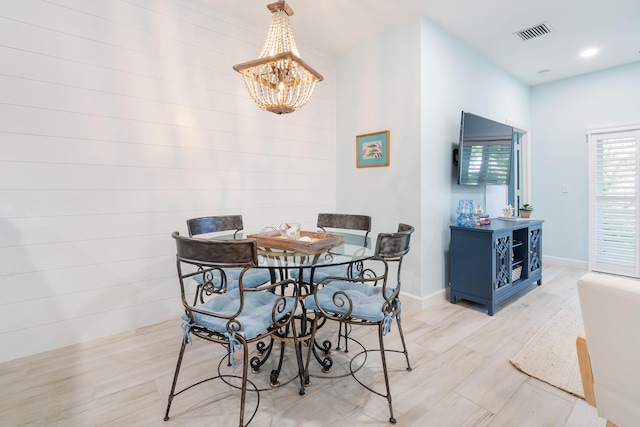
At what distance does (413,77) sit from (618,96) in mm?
3262

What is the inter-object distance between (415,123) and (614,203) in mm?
3318

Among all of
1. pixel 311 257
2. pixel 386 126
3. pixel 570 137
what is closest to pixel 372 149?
pixel 386 126

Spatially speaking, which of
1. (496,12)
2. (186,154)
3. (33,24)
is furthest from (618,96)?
(33,24)

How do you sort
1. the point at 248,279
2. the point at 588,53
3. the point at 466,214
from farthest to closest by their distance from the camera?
the point at 588,53
the point at 466,214
the point at 248,279

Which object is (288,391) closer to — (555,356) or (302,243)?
(302,243)

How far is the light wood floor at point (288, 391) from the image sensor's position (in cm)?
160

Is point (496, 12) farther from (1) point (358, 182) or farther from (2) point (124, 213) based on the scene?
(2) point (124, 213)

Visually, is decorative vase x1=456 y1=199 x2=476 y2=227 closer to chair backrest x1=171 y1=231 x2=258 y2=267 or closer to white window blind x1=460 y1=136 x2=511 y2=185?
white window blind x1=460 y1=136 x2=511 y2=185

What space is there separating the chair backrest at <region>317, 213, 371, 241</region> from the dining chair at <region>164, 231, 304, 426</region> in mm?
1130

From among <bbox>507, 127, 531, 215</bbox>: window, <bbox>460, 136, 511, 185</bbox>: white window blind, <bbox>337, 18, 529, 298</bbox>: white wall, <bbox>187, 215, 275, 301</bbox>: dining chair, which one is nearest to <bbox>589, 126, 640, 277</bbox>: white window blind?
<bbox>507, 127, 531, 215</bbox>: window

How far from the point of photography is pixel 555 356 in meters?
2.19

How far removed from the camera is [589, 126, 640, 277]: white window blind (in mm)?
4023

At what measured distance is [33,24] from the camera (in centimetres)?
216

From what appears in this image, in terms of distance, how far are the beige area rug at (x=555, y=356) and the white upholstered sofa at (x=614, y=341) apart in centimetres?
95
